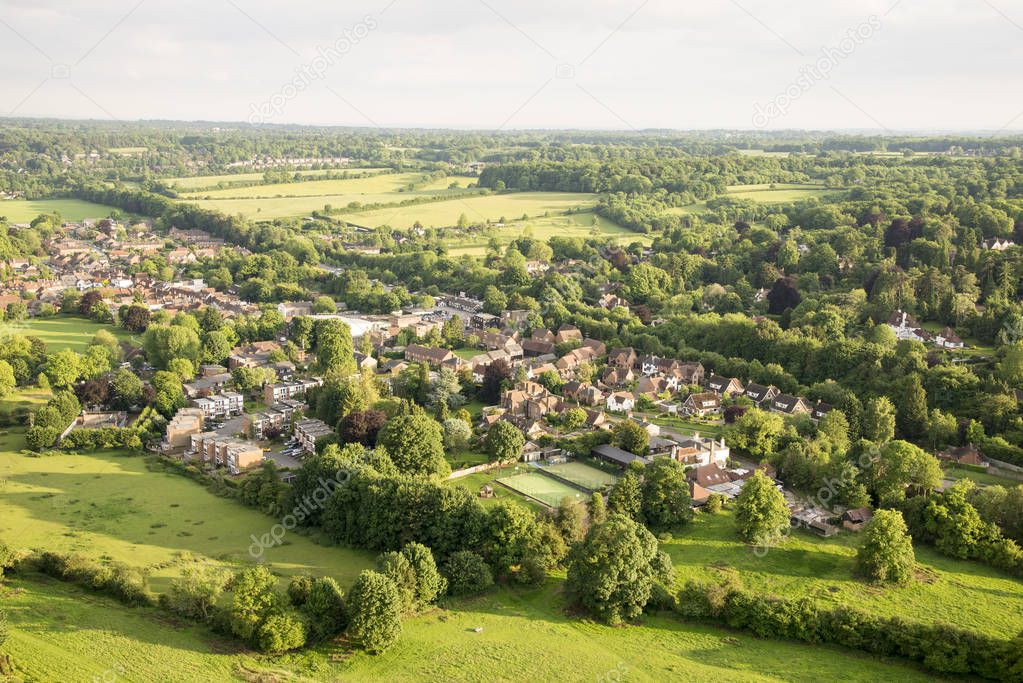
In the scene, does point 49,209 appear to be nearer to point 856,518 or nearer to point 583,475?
point 583,475

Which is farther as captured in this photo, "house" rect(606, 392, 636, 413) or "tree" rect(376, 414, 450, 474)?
"house" rect(606, 392, 636, 413)

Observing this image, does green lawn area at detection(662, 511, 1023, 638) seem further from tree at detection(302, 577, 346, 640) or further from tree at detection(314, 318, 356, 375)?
tree at detection(314, 318, 356, 375)

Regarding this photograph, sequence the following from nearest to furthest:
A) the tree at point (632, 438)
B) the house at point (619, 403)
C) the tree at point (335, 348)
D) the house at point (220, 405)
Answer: the tree at point (632, 438)
the house at point (220, 405)
the house at point (619, 403)
the tree at point (335, 348)

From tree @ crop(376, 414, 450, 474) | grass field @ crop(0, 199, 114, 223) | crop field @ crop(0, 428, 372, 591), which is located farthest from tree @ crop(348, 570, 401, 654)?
grass field @ crop(0, 199, 114, 223)

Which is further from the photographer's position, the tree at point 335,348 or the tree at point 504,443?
the tree at point 335,348

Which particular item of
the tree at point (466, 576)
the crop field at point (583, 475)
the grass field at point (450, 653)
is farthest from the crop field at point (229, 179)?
the tree at point (466, 576)

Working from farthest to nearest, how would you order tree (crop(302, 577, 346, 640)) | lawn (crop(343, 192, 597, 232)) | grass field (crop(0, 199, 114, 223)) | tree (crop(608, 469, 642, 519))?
grass field (crop(0, 199, 114, 223)) → lawn (crop(343, 192, 597, 232)) → tree (crop(608, 469, 642, 519)) → tree (crop(302, 577, 346, 640))

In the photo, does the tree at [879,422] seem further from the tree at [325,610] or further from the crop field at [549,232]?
the crop field at [549,232]
